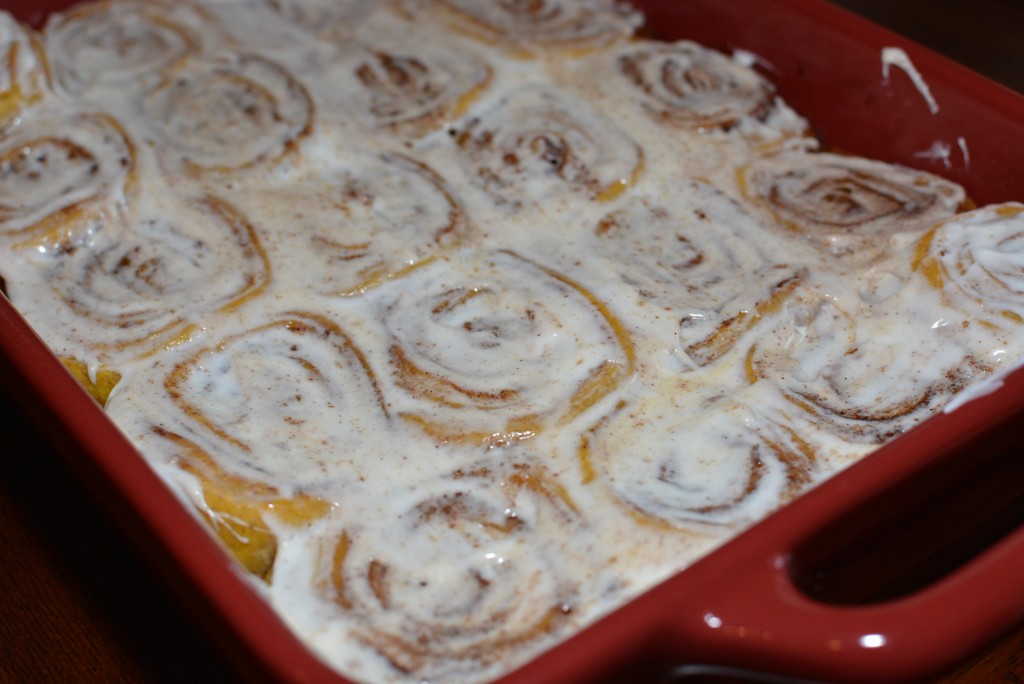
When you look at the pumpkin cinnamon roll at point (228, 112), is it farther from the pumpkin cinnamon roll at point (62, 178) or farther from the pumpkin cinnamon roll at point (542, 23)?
the pumpkin cinnamon roll at point (542, 23)

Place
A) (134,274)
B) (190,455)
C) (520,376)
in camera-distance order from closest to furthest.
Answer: (190,455) → (520,376) → (134,274)

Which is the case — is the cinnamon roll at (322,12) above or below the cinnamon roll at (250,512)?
above

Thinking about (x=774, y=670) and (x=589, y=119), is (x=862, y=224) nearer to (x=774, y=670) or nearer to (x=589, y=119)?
(x=589, y=119)

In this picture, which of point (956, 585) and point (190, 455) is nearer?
point (956, 585)

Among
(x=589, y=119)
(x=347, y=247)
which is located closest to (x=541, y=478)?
(x=347, y=247)

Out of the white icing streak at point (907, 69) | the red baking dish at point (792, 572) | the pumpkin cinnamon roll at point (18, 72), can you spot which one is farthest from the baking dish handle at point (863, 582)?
the pumpkin cinnamon roll at point (18, 72)

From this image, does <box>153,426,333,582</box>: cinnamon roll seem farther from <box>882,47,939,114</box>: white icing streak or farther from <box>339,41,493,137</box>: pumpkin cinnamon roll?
<box>882,47,939,114</box>: white icing streak

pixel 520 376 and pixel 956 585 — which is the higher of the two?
pixel 956 585

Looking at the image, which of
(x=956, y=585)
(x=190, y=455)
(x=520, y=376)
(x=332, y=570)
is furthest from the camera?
(x=520, y=376)
